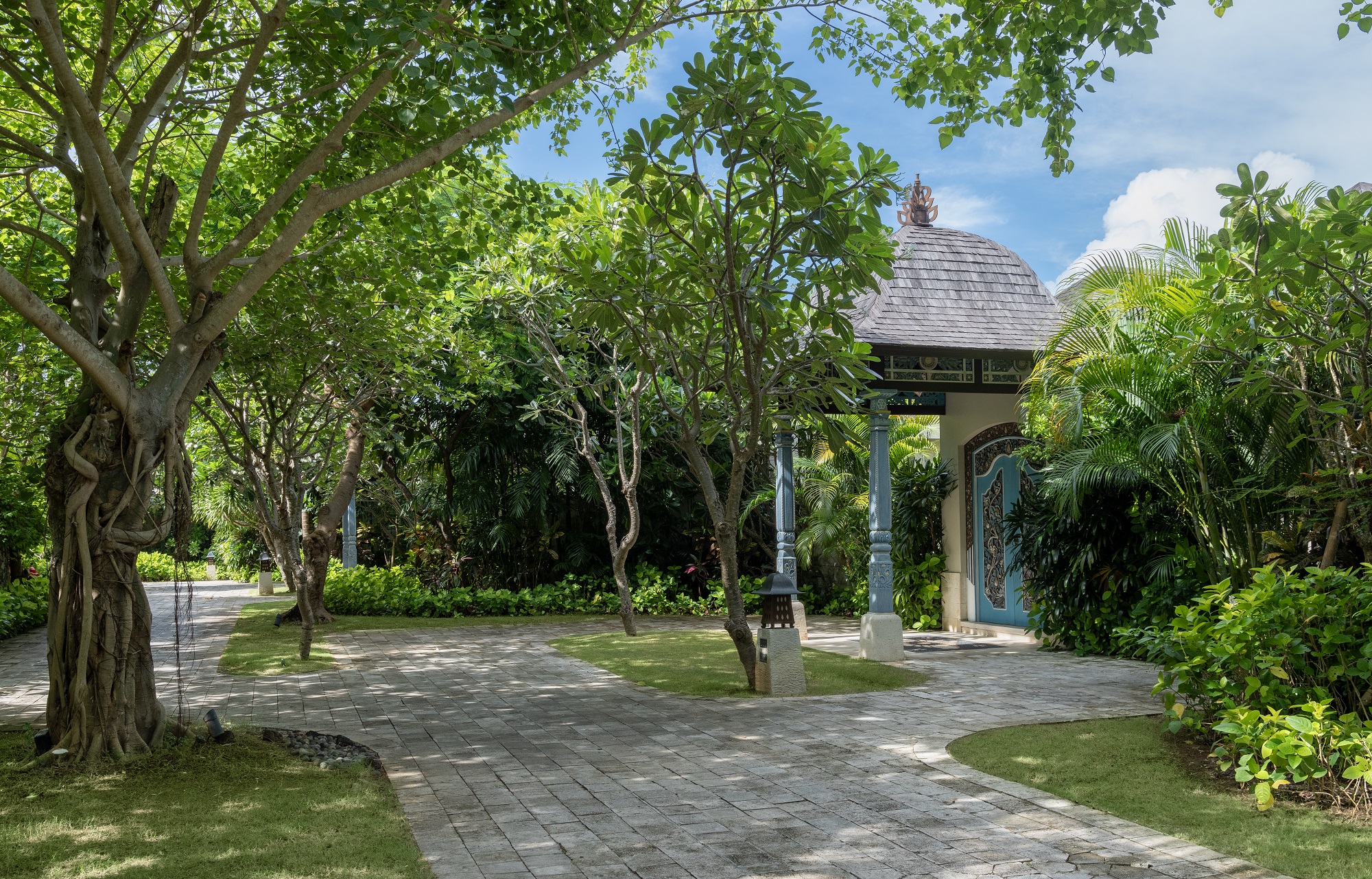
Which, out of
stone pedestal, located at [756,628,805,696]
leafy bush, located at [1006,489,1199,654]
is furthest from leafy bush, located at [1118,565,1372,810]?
leafy bush, located at [1006,489,1199,654]

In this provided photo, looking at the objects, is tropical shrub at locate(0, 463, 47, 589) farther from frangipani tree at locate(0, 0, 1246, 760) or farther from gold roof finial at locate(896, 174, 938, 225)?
gold roof finial at locate(896, 174, 938, 225)

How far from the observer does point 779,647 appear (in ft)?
28.0

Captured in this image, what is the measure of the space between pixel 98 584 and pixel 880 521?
7.69m

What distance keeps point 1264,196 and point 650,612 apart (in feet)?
42.7

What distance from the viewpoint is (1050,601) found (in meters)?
11.5

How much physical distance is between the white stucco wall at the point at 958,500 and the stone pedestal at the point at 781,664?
18.5 ft

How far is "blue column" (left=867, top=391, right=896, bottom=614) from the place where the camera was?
11.1m

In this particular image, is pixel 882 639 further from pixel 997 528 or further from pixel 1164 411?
pixel 1164 411

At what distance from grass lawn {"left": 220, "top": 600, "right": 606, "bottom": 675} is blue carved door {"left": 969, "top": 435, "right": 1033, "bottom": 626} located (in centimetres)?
614

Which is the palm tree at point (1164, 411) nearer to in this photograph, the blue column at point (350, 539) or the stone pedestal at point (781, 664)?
the stone pedestal at point (781, 664)

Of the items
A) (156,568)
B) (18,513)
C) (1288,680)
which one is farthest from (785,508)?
(156,568)

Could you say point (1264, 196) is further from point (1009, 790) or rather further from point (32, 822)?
point (32, 822)

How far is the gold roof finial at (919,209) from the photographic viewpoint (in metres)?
12.8

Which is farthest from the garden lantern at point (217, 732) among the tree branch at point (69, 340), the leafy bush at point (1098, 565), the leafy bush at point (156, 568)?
the leafy bush at point (156, 568)
